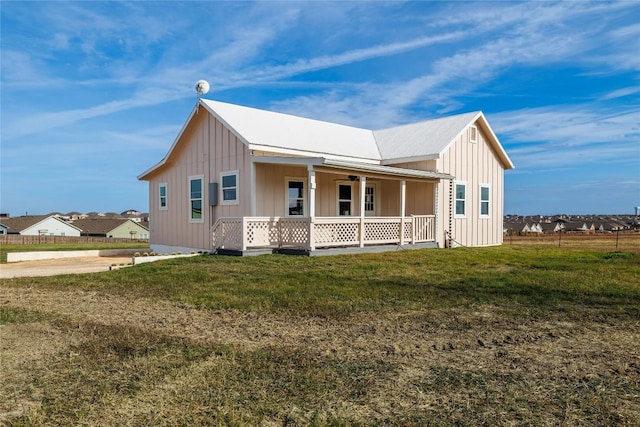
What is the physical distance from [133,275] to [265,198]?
571 cm

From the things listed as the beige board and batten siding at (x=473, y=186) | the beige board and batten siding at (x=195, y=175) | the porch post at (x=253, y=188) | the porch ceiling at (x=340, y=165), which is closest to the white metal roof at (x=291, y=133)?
the beige board and batten siding at (x=195, y=175)

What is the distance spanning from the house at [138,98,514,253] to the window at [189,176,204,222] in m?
0.04

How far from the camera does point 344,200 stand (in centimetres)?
1858

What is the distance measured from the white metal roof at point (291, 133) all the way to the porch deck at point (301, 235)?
2.57 m

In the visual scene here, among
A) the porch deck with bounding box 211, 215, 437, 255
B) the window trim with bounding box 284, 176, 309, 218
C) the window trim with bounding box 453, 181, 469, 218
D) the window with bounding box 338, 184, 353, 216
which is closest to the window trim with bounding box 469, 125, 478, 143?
the window trim with bounding box 453, 181, 469, 218

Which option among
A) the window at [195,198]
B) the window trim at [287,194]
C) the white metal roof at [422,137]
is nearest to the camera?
the window trim at [287,194]

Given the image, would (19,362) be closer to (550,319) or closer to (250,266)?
(550,319)

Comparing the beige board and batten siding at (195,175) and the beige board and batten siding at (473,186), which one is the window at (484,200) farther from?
the beige board and batten siding at (195,175)

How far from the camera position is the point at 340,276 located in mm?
10492

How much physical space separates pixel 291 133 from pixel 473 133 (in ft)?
25.4

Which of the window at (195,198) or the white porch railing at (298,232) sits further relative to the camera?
the window at (195,198)

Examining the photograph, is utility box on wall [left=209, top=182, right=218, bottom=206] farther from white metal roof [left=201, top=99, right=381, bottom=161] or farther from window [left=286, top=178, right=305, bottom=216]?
window [left=286, top=178, right=305, bottom=216]

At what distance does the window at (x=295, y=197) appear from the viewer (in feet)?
54.6

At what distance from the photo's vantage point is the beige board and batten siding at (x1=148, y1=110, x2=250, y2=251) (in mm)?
16016
